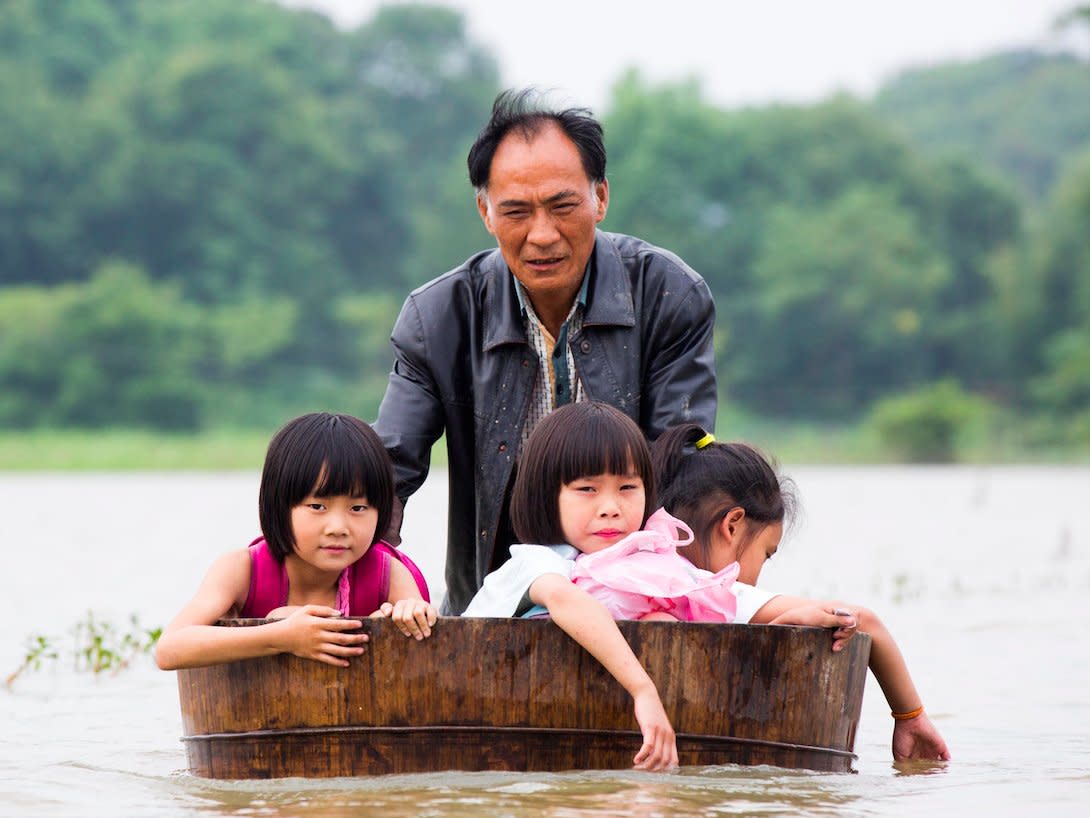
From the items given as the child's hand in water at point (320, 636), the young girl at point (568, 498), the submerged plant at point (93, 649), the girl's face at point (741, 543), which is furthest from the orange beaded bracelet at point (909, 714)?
the submerged plant at point (93, 649)

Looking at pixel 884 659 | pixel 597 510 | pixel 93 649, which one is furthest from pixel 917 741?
pixel 93 649

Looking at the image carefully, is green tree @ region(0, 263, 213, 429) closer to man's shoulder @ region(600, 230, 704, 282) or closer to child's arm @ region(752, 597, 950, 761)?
man's shoulder @ region(600, 230, 704, 282)

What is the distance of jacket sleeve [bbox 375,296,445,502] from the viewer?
5.28 meters

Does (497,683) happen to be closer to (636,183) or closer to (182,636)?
(182,636)

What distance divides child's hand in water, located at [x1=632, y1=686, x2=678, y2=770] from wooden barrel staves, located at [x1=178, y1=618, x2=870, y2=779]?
9 centimetres

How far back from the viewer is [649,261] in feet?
17.9

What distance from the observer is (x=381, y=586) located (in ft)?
15.5

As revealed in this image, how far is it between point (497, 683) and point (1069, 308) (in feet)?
167

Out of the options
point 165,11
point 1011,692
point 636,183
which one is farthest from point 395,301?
point 1011,692

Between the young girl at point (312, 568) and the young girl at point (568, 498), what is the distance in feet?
0.79

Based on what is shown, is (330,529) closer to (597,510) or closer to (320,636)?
(320,636)

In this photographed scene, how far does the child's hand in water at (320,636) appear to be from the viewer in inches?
160

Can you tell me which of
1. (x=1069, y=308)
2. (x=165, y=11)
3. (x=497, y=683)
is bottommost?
(x=497, y=683)

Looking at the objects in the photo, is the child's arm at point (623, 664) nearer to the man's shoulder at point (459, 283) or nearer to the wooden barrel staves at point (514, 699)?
the wooden barrel staves at point (514, 699)
